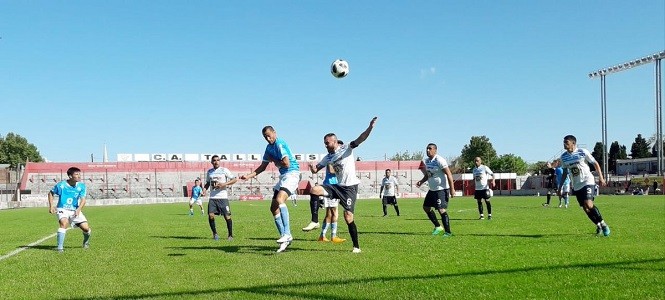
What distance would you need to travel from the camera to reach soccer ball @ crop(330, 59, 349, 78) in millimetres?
13781

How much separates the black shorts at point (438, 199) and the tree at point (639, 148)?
12762 centimetres

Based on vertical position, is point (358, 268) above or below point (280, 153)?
below

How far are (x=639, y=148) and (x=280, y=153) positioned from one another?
5242 inches

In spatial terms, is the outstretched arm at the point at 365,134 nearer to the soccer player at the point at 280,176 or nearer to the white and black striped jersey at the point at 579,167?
the soccer player at the point at 280,176

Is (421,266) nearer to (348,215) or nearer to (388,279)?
(388,279)

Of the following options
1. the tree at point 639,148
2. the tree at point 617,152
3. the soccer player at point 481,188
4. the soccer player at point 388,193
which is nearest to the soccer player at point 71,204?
the soccer player at point 481,188

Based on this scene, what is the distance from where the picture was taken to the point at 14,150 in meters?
120

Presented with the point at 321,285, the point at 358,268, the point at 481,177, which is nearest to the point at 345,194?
the point at 358,268

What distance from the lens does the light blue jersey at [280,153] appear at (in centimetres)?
1089

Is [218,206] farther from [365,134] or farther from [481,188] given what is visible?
[481,188]

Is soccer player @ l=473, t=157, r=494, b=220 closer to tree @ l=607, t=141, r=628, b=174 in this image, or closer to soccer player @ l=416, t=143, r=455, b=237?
soccer player @ l=416, t=143, r=455, b=237

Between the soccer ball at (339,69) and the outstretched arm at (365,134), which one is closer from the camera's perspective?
the outstretched arm at (365,134)

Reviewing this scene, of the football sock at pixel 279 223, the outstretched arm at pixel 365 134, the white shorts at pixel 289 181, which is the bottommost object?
the football sock at pixel 279 223

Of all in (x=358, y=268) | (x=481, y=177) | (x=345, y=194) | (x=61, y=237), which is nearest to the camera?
(x=358, y=268)
